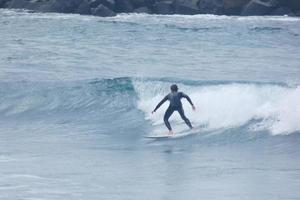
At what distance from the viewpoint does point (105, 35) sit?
43906 mm

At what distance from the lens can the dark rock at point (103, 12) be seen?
53656mm

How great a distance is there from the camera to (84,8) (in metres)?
54.8

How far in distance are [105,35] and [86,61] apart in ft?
31.2

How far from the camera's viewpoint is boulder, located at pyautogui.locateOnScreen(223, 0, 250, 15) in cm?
5566

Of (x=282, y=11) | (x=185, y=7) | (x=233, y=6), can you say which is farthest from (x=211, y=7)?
(x=282, y=11)

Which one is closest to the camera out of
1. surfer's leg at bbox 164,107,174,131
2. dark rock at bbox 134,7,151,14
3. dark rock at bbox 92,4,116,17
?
surfer's leg at bbox 164,107,174,131

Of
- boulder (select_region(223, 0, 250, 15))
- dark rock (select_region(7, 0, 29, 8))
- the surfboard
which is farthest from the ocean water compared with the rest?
dark rock (select_region(7, 0, 29, 8))

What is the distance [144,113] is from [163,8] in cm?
3192

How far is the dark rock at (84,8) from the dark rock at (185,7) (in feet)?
17.3

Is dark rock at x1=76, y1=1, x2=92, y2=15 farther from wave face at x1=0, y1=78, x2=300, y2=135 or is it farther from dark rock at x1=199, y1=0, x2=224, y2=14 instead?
wave face at x1=0, y1=78, x2=300, y2=135

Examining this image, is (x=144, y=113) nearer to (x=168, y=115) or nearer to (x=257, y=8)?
(x=168, y=115)

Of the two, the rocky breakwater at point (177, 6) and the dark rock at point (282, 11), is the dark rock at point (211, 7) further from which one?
the dark rock at point (282, 11)

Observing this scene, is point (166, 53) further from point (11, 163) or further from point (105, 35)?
point (11, 163)

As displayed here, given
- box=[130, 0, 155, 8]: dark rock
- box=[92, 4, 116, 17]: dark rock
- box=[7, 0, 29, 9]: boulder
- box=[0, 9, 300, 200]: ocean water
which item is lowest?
box=[7, 0, 29, 9]: boulder
